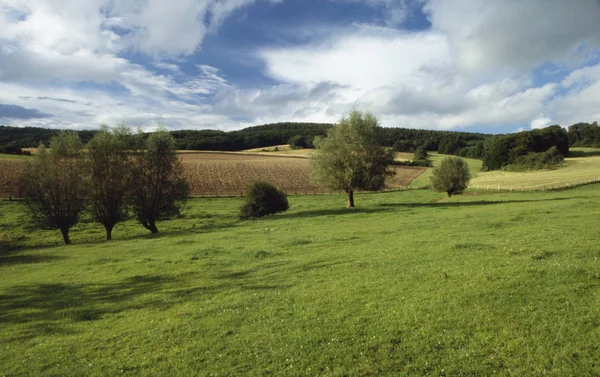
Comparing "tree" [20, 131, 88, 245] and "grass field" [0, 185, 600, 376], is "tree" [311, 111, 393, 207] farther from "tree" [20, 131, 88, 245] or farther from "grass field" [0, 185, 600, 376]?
"tree" [20, 131, 88, 245]

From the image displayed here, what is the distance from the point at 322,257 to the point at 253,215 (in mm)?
28496

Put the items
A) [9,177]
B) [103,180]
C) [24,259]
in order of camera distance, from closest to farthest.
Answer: [24,259]
[103,180]
[9,177]

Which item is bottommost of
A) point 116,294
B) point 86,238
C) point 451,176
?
point 86,238

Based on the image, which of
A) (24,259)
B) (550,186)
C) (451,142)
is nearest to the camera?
(24,259)

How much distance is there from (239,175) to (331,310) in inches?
3193

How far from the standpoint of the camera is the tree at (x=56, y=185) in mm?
38750

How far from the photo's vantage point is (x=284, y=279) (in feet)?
49.7

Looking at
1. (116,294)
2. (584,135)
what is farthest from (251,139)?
(116,294)

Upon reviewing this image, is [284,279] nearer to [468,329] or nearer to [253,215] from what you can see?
[468,329]

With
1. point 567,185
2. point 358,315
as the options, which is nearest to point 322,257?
point 358,315

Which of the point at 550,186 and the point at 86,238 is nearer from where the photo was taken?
the point at 86,238

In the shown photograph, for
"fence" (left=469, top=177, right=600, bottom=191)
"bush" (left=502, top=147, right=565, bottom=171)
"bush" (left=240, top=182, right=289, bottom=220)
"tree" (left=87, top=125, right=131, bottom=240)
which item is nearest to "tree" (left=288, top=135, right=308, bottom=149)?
"bush" (left=502, top=147, right=565, bottom=171)

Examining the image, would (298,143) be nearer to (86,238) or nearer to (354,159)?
(354,159)

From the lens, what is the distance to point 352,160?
4841cm
